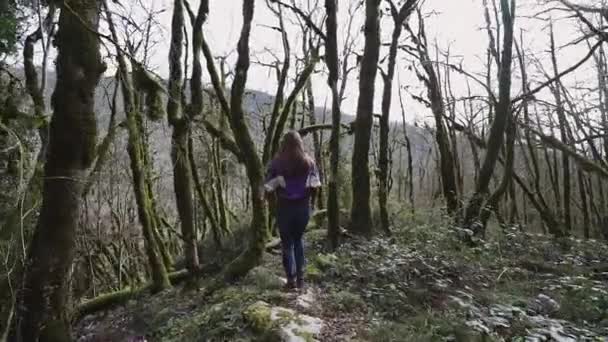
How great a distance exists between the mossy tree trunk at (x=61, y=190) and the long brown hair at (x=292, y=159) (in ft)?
7.22

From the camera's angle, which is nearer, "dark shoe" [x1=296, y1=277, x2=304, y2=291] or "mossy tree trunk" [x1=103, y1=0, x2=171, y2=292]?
"dark shoe" [x1=296, y1=277, x2=304, y2=291]

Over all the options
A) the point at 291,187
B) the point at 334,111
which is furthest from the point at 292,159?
the point at 334,111

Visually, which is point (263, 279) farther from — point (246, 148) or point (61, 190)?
point (61, 190)

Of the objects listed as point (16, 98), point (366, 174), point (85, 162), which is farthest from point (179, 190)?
point (16, 98)

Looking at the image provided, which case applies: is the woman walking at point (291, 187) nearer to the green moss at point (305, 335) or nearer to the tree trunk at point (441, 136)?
the green moss at point (305, 335)

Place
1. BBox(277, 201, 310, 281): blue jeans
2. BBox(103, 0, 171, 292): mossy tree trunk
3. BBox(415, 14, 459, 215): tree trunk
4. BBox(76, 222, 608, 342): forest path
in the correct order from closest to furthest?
BBox(76, 222, 608, 342): forest path
BBox(277, 201, 310, 281): blue jeans
BBox(103, 0, 171, 292): mossy tree trunk
BBox(415, 14, 459, 215): tree trunk

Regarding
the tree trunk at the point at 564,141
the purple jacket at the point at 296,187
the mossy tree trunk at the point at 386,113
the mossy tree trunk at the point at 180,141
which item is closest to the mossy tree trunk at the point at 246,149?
the mossy tree trunk at the point at 180,141

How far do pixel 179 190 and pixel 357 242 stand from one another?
326 centimetres

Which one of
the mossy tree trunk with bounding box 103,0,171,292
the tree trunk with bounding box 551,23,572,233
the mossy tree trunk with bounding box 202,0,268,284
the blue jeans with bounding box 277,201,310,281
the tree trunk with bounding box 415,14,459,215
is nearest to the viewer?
the blue jeans with bounding box 277,201,310,281

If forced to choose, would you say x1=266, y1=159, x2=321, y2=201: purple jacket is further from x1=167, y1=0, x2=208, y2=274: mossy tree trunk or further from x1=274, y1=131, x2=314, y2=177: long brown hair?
x1=167, y1=0, x2=208, y2=274: mossy tree trunk

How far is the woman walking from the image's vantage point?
5637 millimetres

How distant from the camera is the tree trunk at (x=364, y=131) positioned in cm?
864

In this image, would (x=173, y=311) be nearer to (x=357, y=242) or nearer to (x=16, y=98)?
Result: (x=357, y=242)

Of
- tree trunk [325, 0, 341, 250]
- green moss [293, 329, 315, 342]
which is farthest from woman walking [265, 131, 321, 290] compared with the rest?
tree trunk [325, 0, 341, 250]
